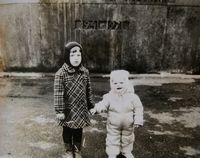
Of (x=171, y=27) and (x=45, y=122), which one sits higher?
(x=171, y=27)

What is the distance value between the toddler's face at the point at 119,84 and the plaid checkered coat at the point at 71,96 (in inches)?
15.7

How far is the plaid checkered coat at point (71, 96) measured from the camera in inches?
171

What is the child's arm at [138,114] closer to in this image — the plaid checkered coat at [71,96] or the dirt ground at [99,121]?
the plaid checkered coat at [71,96]

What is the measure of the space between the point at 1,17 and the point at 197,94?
439 cm

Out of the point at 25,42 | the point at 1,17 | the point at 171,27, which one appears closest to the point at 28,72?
the point at 25,42

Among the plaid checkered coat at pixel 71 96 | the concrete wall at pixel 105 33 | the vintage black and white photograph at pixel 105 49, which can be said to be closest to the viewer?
the plaid checkered coat at pixel 71 96

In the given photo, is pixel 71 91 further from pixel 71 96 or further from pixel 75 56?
pixel 75 56

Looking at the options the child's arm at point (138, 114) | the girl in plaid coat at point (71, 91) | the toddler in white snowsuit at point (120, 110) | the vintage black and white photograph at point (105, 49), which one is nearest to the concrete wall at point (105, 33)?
the vintage black and white photograph at point (105, 49)

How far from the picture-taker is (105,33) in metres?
7.82

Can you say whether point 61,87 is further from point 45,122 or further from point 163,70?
point 163,70

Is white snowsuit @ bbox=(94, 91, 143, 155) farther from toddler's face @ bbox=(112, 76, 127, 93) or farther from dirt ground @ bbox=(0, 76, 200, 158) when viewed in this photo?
dirt ground @ bbox=(0, 76, 200, 158)

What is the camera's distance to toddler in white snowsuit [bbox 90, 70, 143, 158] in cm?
427

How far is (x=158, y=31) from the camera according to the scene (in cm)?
787

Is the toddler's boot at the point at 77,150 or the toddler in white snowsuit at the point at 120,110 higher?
the toddler in white snowsuit at the point at 120,110
